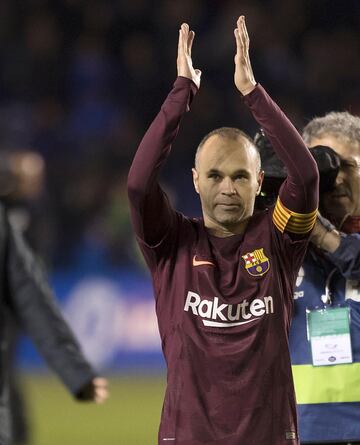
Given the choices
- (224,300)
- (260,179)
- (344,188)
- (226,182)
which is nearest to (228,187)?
(226,182)

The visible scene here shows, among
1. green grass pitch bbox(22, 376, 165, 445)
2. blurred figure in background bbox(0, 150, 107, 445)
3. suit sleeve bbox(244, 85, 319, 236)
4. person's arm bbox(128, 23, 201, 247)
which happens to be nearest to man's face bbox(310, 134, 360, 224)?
suit sleeve bbox(244, 85, 319, 236)

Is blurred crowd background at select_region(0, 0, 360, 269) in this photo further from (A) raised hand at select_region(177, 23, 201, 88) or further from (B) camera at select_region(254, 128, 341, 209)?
(A) raised hand at select_region(177, 23, 201, 88)

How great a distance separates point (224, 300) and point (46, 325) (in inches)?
22.2

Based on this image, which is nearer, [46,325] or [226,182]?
[46,325]

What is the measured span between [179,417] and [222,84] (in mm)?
9028

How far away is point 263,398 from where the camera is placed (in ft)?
10.6

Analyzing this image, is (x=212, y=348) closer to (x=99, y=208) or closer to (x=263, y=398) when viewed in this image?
(x=263, y=398)

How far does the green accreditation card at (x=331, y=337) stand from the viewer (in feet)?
12.3

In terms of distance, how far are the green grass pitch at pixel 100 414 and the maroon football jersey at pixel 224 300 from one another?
355 centimetres

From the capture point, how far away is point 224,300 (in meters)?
3.35

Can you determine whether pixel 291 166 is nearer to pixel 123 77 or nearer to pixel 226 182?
pixel 226 182

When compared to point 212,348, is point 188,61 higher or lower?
higher

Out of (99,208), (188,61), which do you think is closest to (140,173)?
(188,61)

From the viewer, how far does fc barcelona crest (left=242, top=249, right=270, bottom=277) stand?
11.1 feet
